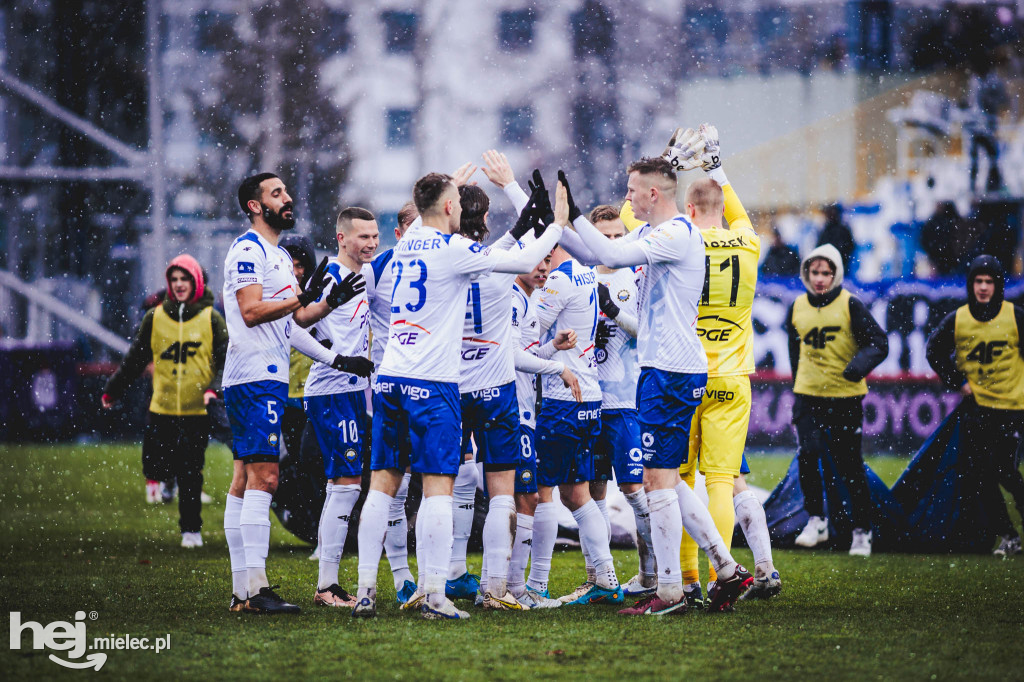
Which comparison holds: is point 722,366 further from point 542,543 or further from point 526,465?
point 542,543

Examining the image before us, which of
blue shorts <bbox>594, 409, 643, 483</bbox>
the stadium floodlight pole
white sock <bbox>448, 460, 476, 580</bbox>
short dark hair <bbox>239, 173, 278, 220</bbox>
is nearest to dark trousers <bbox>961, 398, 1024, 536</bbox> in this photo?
blue shorts <bbox>594, 409, 643, 483</bbox>

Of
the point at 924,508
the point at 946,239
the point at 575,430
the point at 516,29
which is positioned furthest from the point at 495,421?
the point at 516,29

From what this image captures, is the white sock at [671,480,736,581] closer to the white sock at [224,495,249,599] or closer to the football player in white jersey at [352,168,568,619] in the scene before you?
the football player in white jersey at [352,168,568,619]

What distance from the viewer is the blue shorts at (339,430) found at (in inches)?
250

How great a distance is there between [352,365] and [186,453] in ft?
10.7

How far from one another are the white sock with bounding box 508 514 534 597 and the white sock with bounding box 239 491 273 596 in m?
1.37

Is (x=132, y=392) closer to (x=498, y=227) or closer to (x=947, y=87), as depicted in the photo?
(x=498, y=227)

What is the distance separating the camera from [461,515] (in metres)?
6.56

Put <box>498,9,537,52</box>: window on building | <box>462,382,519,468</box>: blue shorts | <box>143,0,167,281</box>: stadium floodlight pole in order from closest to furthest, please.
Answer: <box>462,382,519,468</box>: blue shorts, <box>143,0,167,281</box>: stadium floodlight pole, <box>498,9,537,52</box>: window on building

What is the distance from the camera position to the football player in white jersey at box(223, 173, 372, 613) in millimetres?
5898

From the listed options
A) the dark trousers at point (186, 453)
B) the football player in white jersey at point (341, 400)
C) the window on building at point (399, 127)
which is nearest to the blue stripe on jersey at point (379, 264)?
the football player in white jersey at point (341, 400)

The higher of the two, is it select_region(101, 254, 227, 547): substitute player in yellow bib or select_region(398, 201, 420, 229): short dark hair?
select_region(398, 201, 420, 229): short dark hair

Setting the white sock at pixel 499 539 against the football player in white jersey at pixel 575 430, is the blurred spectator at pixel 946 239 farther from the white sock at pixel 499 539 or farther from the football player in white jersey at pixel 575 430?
the white sock at pixel 499 539

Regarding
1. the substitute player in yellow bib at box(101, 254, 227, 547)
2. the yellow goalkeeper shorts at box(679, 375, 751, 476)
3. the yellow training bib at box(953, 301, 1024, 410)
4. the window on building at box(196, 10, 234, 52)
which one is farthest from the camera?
the window on building at box(196, 10, 234, 52)
